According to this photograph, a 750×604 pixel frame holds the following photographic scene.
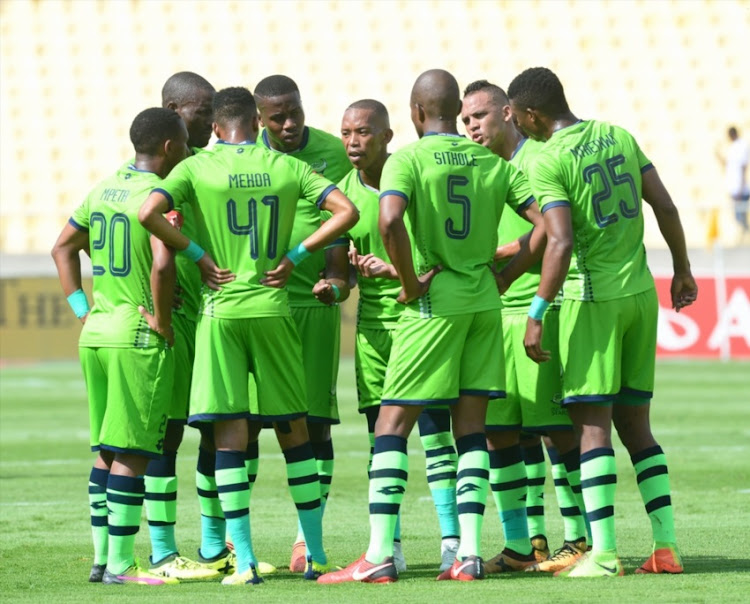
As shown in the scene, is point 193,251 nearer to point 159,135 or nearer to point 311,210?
point 159,135

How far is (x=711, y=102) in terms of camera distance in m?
28.2

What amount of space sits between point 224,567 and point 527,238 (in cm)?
210

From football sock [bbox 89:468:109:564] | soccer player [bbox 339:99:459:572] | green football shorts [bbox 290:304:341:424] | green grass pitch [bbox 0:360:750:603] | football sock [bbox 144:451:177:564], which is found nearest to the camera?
green grass pitch [bbox 0:360:750:603]

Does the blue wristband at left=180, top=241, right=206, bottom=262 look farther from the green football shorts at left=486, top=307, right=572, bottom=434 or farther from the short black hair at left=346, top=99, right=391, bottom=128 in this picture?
the green football shorts at left=486, top=307, right=572, bottom=434

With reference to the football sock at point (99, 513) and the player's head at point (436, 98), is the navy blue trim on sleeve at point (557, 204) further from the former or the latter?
the football sock at point (99, 513)

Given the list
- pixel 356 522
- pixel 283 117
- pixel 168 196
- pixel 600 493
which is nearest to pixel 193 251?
pixel 168 196

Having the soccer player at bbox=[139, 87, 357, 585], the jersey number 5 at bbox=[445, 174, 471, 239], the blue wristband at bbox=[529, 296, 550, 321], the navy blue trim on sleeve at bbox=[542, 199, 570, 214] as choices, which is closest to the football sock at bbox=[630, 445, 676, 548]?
the blue wristband at bbox=[529, 296, 550, 321]

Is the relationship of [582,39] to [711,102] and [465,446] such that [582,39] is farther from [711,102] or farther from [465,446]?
[465,446]

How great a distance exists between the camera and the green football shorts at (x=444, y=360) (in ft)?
20.5

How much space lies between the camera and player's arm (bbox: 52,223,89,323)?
22.1 feet

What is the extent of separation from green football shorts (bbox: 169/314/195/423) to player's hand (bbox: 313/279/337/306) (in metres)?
0.65

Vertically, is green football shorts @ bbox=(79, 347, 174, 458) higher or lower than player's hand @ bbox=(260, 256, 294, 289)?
lower

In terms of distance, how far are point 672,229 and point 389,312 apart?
4.46 ft

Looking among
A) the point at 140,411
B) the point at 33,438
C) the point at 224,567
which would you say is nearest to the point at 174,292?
the point at 140,411
